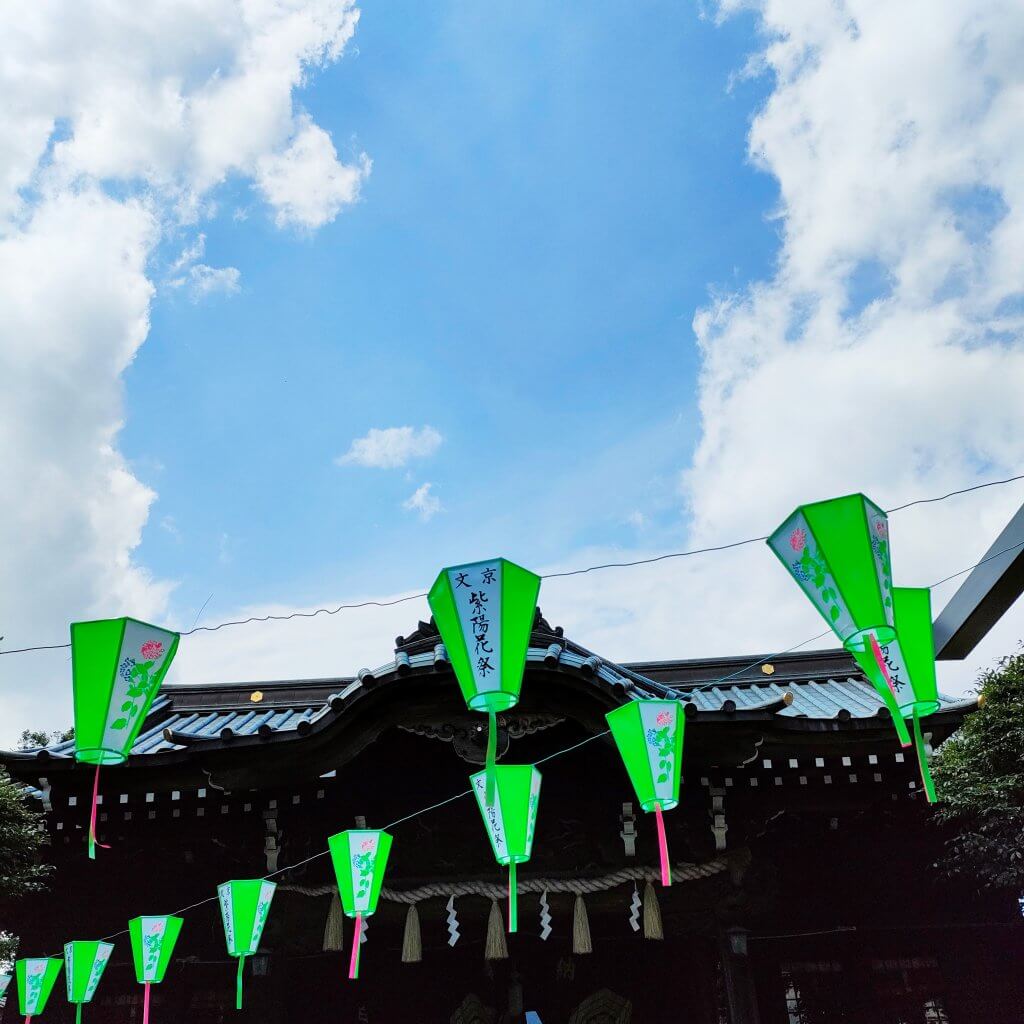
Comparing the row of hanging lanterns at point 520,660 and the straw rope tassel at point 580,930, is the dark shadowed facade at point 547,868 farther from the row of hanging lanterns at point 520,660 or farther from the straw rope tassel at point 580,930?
the row of hanging lanterns at point 520,660

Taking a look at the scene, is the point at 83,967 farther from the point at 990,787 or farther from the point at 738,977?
the point at 990,787

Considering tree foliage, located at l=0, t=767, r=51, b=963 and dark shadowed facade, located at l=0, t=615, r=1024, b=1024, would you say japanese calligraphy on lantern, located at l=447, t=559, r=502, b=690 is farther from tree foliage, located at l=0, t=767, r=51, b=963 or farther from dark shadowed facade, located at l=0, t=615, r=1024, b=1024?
tree foliage, located at l=0, t=767, r=51, b=963

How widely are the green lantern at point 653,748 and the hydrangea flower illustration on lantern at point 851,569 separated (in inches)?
56.1

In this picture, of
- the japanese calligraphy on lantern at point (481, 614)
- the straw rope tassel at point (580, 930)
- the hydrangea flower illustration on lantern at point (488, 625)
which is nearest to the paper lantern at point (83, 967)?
the straw rope tassel at point (580, 930)

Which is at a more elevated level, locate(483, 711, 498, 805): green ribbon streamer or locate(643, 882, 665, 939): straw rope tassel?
locate(483, 711, 498, 805): green ribbon streamer

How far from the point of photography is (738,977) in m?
7.75

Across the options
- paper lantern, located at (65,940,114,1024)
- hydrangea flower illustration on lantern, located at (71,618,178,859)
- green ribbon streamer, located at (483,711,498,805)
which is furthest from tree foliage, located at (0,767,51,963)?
green ribbon streamer, located at (483,711,498,805)

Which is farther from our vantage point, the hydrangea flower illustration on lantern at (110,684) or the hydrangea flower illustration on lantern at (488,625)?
the hydrangea flower illustration on lantern at (110,684)

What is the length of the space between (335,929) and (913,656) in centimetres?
570

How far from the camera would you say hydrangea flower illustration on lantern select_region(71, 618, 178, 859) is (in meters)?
5.68

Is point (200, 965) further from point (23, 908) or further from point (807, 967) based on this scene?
point (807, 967)

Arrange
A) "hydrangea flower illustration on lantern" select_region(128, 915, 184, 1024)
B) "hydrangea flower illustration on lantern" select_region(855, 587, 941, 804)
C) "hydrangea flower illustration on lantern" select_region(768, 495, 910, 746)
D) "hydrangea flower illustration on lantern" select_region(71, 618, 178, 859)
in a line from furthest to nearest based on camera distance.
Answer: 1. "hydrangea flower illustration on lantern" select_region(128, 915, 184, 1024)
2. "hydrangea flower illustration on lantern" select_region(855, 587, 941, 804)
3. "hydrangea flower illustration on lantern" select_region(71, 618, 178, 859)
4. "hydrangea flower illustration on lantern" select_region(768, 495, 910, 746)

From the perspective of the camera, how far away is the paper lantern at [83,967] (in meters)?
7.63

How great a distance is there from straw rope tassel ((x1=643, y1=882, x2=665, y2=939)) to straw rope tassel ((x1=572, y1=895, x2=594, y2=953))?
1.76ft
